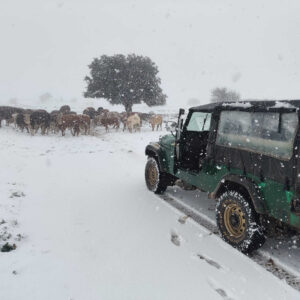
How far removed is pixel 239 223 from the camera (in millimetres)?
4594

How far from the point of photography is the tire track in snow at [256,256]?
391 centimetres

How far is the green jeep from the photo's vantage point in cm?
380

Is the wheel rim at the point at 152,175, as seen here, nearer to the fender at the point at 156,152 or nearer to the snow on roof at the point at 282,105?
the fender at the point at 156,152

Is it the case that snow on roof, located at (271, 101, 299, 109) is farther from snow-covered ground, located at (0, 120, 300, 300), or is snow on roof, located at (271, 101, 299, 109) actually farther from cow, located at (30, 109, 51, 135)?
cow, located at (30, 109, 51, 135)

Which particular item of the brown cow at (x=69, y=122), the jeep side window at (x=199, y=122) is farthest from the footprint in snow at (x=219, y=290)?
the brown cow at (x=69, y=122)

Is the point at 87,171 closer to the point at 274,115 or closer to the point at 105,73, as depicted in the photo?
the point at 274,115

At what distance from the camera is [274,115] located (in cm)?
409

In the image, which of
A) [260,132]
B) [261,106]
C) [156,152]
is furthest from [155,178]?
[261,106]

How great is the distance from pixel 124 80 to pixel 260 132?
34.0 meters

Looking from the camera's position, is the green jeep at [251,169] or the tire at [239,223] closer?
the green jeep at [251,169]

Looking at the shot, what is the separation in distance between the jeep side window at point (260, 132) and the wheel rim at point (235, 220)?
2.95 feet

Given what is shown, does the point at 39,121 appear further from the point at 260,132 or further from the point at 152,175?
the point at 260,132

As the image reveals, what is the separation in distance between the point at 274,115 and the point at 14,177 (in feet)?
23.1

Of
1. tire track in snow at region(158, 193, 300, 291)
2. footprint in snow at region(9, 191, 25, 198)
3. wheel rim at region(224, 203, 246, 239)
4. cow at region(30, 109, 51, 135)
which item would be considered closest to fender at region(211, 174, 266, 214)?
wheel rim at region(224, 203, 246, 239)
